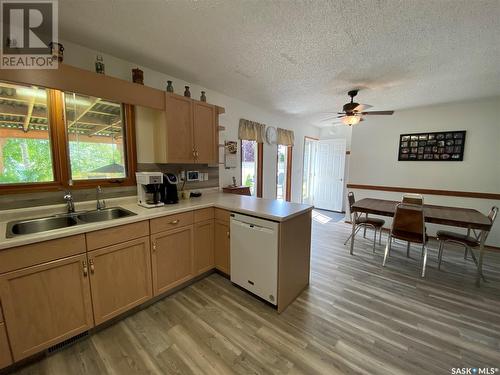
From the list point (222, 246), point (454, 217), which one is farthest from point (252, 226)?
point (454, 217)

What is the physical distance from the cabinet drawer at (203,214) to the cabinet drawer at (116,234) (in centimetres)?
51

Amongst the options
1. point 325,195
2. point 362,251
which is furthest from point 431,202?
point 325,195

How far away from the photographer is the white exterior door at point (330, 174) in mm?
5523

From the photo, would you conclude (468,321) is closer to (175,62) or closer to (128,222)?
(128,222)

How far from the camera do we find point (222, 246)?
2.29m

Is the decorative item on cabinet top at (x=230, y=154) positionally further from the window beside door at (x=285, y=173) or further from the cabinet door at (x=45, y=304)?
the cabinet door at (x=45, y=304)

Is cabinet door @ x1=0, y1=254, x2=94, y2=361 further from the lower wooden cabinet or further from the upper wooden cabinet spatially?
the upper wooden cabinet

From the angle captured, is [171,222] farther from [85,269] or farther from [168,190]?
[85,269]

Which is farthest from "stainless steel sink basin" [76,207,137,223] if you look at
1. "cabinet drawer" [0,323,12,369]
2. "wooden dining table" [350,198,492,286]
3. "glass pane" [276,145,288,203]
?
"glass pane" [276,145,288,203]

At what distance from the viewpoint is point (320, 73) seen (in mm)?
2422

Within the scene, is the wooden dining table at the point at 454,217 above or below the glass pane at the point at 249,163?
below

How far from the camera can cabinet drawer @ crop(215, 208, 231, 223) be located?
2.18 metres

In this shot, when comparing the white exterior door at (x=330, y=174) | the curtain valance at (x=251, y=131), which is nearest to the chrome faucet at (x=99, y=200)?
the curtain valance at (x=251, y=131)

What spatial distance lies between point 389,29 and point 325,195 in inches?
183
